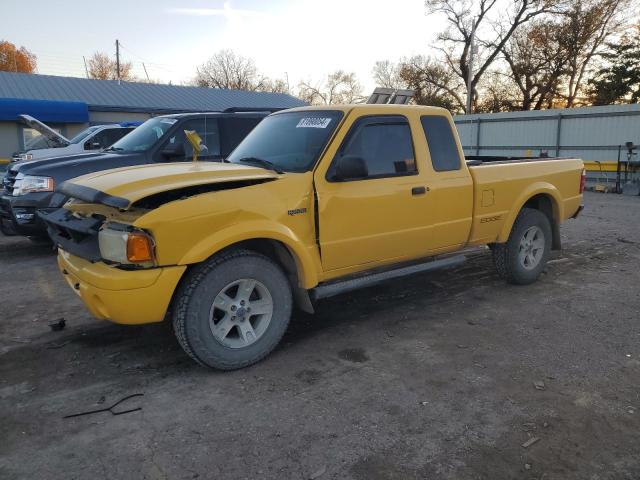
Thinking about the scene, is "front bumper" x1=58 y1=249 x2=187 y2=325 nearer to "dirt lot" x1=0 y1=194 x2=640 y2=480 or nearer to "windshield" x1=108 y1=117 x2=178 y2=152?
"dirt lot" x1=0 y1=194 x2=640 y2=480

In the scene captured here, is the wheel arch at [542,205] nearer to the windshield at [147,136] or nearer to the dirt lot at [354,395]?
the dirt lot at [354,395]

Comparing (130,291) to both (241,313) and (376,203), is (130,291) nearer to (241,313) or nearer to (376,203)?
(241,313)

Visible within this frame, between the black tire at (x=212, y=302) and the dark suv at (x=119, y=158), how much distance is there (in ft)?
11.0

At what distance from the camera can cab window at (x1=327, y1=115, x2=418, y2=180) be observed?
4289mm

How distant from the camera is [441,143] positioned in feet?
16.1

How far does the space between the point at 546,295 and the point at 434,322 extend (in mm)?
1637

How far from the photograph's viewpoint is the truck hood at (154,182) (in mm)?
3424

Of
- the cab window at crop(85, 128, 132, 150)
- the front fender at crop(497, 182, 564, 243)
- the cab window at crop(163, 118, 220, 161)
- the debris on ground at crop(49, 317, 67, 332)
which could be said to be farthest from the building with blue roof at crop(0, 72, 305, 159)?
the front fender at crop(497, 182, 564, 243)

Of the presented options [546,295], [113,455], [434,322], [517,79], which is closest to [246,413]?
[113,455]

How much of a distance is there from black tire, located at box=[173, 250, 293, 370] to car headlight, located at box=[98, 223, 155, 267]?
364 millimetres

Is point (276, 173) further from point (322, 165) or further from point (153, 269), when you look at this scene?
point (153, 269)

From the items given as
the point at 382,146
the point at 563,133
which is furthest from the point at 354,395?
the point at 563,133

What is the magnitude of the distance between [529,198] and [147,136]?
5.28 metres

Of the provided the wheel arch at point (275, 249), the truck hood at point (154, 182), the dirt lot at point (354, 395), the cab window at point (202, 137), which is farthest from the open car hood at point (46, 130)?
the wheel arch at point (275, 249)
